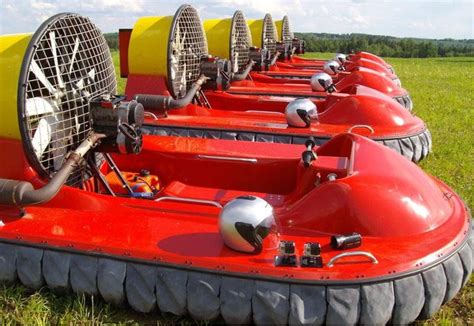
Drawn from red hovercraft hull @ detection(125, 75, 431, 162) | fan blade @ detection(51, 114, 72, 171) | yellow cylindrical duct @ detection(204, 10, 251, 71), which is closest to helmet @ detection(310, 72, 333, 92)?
red hovercraft hull @ detection(125, 75, 431, 162)

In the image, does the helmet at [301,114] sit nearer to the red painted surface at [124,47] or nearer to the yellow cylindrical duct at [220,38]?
the red painted surface at [124,47]

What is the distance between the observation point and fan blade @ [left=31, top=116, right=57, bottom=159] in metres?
2.53

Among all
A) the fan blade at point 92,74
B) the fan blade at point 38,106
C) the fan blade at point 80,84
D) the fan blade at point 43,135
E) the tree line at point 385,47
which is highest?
the fan blade at point 92,74

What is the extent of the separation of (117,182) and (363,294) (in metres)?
1.78

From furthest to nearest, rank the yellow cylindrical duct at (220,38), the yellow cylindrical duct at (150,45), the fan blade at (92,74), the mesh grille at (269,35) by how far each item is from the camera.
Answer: the mesh grille at (269,35) → the yellow cylindrical duct at (220,38) → the yellow cylindrical duct at (150,45) → the fan blade at (92,74)

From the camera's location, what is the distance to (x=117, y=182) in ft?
10.7

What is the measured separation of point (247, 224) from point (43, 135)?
112 centimetres

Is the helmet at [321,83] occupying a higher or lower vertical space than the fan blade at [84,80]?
lower

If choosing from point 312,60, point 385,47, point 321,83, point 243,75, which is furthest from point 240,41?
point 385,47

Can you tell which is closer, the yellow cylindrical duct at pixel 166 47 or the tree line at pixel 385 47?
the yellow cylindrical duct at pixel 166 47

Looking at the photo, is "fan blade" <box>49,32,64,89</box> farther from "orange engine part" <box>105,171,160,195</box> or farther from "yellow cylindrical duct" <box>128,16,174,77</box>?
"yellow cylindrical duct" <box>128,16,174,77</box>

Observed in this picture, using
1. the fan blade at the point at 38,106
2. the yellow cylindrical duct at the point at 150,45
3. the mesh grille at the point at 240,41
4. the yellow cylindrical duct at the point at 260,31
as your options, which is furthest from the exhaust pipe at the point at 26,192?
the yellow cylindrical duct at the point at 260,31

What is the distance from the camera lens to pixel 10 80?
2.37m

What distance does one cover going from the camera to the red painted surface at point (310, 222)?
208cm
